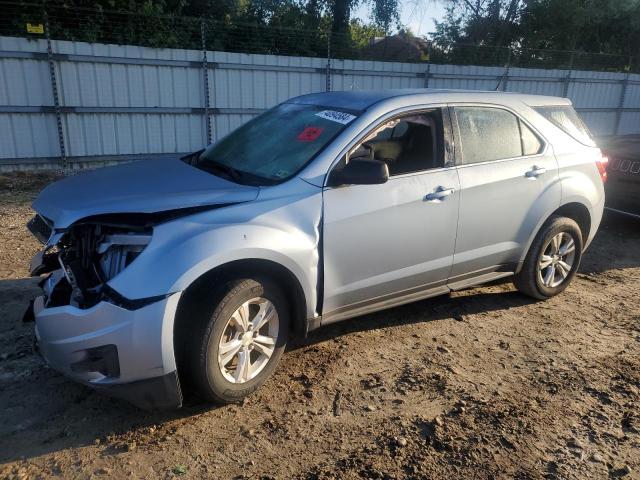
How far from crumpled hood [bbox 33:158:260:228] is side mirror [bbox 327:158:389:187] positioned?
52cm

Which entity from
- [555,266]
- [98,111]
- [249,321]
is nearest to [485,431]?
[249,321]

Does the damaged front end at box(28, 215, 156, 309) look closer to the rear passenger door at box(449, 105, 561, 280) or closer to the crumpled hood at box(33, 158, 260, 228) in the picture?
the crumpled hood at box(33, 158, 260, 228)

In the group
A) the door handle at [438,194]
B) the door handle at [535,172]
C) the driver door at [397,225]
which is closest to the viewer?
the driver door at [397,225]

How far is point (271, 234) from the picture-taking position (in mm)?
3100

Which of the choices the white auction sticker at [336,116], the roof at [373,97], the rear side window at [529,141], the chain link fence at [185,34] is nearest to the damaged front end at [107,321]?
the white auction sticker at [336,116]

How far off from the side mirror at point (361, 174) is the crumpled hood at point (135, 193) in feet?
1.72

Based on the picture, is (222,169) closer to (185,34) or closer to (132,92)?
(132,92)

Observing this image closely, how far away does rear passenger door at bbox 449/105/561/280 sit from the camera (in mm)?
4070

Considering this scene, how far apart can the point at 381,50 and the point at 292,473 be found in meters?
14.8

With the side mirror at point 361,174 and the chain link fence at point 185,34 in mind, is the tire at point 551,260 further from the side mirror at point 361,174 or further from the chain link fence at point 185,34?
the chain link fence at point 185,34

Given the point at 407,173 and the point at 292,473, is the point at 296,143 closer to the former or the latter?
the point at 407,173

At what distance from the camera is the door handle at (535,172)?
4383 millimetres

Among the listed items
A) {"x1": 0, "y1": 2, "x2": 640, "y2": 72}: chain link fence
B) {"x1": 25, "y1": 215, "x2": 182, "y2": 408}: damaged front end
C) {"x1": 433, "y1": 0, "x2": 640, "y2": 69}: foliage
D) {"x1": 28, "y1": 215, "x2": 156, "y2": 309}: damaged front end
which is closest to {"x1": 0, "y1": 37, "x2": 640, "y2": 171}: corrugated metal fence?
{"x1": 0, "y1": 2, "x2": 640, "y2": 72}: chain link fence

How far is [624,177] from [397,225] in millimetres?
4779
